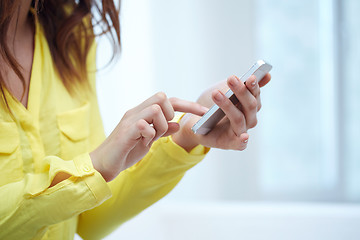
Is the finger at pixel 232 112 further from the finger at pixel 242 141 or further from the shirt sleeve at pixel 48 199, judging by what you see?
the shirt sleeve at pixel 48 199

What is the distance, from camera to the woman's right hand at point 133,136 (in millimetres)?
622

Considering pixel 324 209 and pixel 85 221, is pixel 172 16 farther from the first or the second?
pixel 85 221

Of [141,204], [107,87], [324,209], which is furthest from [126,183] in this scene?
[324,209]

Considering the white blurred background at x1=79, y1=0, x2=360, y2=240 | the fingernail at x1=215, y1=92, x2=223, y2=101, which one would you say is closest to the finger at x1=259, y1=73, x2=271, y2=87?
the fingernail at x1=215, y1=92, x2=223, y2=101

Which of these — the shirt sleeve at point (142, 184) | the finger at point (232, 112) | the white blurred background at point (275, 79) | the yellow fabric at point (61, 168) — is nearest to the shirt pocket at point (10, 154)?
the yellow fabric at point (61, 168)

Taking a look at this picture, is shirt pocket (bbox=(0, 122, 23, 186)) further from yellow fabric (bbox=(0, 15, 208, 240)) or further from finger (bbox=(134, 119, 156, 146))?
finger (bbox=(134, 119, 156, 146))

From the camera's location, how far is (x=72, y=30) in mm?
901

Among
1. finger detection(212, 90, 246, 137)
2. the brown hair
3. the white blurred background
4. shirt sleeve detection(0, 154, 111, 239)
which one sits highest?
the brown hair

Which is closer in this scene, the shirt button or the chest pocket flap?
the shirt button

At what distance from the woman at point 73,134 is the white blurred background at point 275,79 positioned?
1061mm

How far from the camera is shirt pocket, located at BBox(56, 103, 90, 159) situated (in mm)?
827

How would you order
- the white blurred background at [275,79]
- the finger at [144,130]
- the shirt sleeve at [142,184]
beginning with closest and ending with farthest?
the finger at [144,130] → the shirt sleeve at [142,184] → the white blurred background at [275,79]

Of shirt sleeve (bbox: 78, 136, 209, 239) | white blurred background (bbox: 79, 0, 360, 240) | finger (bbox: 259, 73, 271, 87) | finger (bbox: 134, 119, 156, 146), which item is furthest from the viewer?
white blurred background (bbox: 79, 0, 360, 240)

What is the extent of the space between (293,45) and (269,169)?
679 mm
